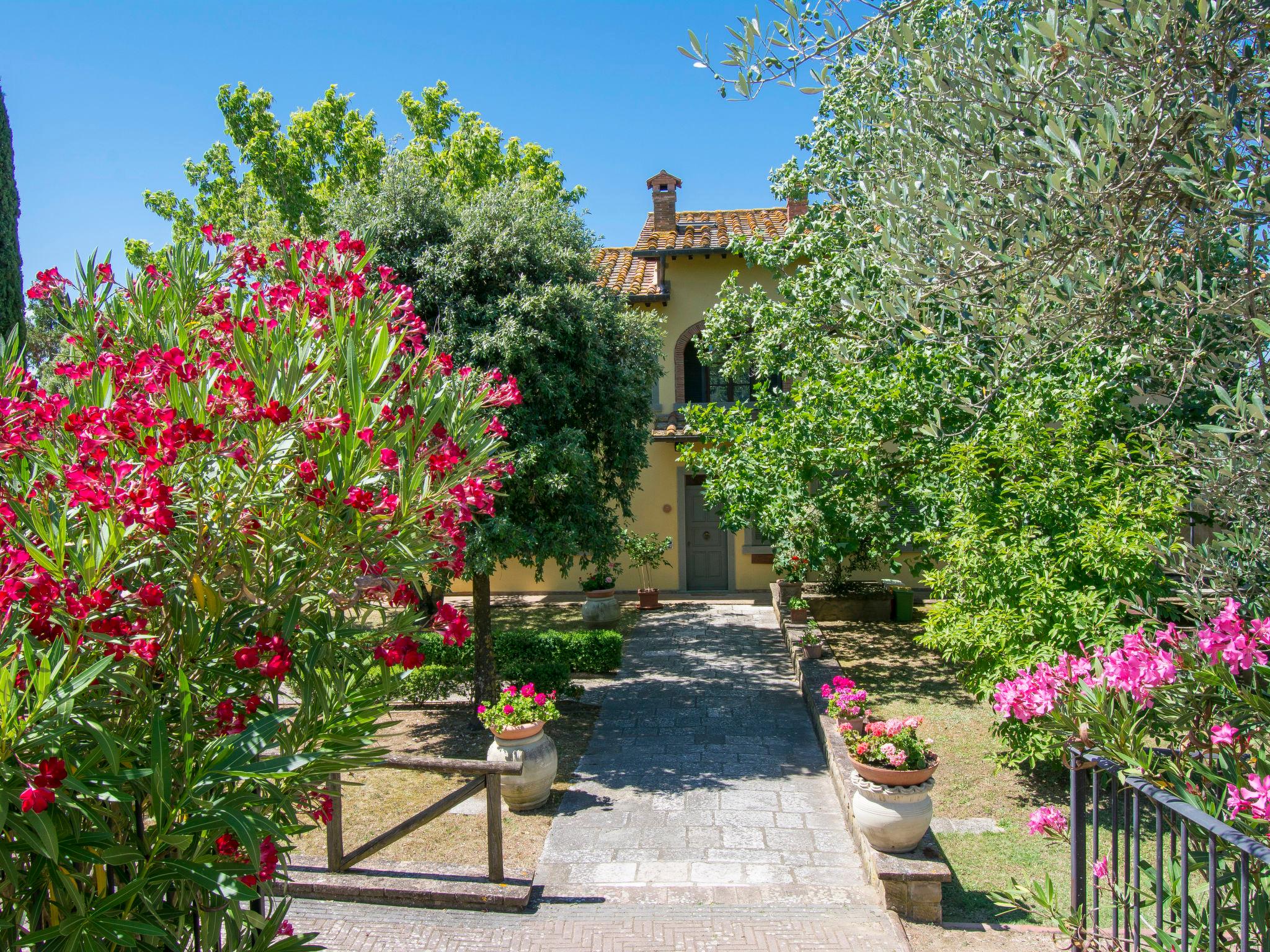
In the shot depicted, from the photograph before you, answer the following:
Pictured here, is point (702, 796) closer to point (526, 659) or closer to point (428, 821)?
point (428, 821)

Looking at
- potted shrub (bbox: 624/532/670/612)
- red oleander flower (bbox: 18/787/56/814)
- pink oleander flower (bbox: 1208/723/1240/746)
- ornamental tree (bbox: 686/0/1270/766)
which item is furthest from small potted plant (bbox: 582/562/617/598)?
red oleander flower (bbox: 18/787/56/814)

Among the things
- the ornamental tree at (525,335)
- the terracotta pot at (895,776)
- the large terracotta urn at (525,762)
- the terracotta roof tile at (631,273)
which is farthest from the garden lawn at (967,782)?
the terracotta roof tile at (631,273)

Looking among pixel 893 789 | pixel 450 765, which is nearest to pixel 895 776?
pixel 893 789

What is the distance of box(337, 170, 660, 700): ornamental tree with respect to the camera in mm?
9461

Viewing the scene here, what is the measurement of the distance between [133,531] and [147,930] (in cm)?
104

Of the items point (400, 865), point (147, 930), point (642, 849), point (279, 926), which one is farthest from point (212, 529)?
point (642, 849)

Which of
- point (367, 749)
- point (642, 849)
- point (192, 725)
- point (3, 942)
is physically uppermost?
point (192, 725)

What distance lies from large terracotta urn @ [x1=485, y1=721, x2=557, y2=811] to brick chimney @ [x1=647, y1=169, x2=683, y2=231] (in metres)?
14.4

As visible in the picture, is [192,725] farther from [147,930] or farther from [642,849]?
[642,849]

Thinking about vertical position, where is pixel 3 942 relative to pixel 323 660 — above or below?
below

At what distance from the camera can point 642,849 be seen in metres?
7.04

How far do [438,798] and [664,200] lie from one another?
15.3m

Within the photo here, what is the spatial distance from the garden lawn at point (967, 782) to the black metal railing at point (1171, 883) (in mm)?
1163

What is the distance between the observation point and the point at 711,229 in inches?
765
